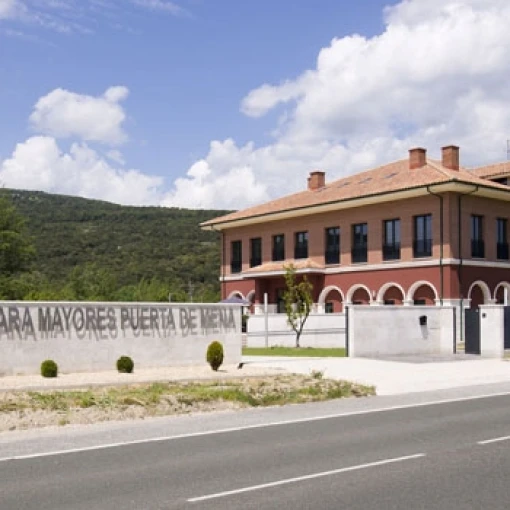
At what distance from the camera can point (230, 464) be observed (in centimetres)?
924

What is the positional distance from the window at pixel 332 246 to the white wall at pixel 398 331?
559 inches

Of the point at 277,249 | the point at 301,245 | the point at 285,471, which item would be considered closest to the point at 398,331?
the point at 301,245

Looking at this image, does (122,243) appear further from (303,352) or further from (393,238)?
(303,352)

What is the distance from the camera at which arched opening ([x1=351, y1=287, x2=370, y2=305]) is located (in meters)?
42.8

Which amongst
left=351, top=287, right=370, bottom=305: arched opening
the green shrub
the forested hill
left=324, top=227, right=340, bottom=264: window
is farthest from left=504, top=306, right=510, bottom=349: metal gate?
the forested hill

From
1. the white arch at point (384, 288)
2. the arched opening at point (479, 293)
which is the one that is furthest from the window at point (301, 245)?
the arched opening at point (479, 293)

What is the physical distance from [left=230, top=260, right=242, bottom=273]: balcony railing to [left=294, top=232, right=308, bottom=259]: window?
16.7 ft

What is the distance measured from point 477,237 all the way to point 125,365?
955 inches

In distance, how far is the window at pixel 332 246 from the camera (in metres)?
44.2

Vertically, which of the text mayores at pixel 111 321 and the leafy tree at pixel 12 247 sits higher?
the leafy tree at pixel 12 247

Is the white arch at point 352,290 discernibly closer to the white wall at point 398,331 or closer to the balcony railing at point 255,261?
the balcony railing at point 255,261

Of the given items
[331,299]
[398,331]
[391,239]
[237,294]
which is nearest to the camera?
[398,331]

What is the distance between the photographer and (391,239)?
4134 cm

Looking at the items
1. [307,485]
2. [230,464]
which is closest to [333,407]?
[230,464]
